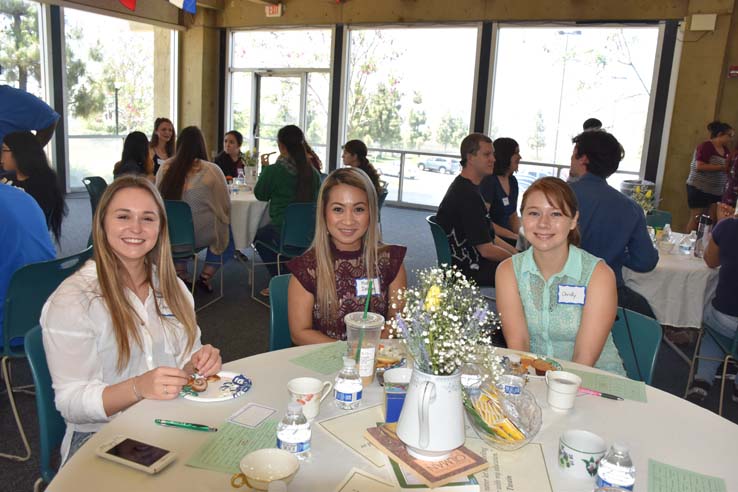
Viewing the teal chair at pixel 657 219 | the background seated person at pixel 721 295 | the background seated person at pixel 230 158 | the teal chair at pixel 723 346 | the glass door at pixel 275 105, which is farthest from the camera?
the glass door at pixel 275 105

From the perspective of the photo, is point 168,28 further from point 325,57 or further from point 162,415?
point 162,415

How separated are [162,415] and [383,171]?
29.4 ft

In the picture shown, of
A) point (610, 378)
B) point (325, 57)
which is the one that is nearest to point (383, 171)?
point (325, 57)

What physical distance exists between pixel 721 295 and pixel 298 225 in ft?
9.20

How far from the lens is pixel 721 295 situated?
10.5ft

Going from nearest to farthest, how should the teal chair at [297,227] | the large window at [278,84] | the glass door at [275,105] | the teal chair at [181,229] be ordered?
the teal chair at [181,229] → the teal chair at [297,227] → the large window at [278,84] → the glass door at [275,105]

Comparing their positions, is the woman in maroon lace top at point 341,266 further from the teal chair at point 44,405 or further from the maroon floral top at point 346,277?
the teal chair at point 44,405

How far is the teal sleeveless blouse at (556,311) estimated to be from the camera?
2123 mm

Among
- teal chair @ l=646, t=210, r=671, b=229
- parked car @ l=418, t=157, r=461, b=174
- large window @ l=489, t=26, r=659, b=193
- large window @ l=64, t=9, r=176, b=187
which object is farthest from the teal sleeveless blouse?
large window @ l=64, t=9, r=176, b=187

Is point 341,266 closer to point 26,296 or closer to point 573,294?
point 573,294

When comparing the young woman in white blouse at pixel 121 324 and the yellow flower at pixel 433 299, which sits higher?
the yellow flower at pixel 433 299

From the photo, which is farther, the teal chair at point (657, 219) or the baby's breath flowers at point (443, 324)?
the teal chair at point (657, 219)

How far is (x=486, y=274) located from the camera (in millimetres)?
3914

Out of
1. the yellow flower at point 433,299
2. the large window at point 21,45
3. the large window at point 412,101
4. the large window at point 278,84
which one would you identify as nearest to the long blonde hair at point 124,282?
the yellow flower at point 433,299
